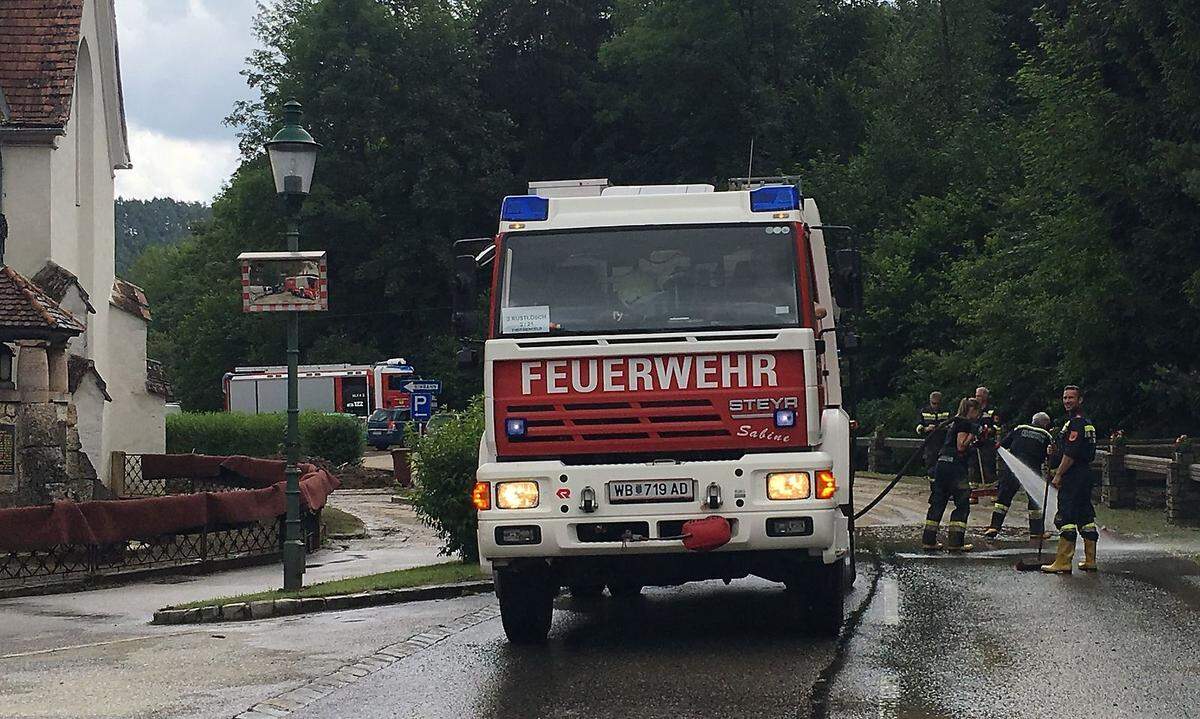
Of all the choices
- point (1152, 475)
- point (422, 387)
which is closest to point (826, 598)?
point (1152, 475)

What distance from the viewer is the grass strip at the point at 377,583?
15.9m

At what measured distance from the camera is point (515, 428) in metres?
11.1

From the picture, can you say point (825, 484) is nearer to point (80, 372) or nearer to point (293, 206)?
point (293, 206)

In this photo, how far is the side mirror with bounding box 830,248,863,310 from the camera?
39.4 ft

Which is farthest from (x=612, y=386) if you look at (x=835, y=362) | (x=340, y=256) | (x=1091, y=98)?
(x=340, y=256)

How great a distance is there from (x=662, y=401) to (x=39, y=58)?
2048cm

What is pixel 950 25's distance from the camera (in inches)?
2112

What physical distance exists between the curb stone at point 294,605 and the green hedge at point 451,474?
218cm

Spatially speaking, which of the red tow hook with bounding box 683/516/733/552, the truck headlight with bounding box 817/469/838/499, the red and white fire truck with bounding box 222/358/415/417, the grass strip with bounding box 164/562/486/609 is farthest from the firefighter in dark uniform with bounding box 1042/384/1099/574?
the red and white fire truck with bounding box 222/358/415/417

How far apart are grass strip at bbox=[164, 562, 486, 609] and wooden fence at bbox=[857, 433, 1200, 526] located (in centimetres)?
1127

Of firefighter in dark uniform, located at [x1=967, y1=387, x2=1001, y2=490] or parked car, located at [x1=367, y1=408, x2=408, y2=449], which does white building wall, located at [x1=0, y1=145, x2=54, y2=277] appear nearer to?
firefighter in dark uniform, located at [x1=967, y1=387, x2=1001, y2=490]

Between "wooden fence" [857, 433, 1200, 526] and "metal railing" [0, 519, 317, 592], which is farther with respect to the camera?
"wooden fence" [857, 433, 1200, 526]

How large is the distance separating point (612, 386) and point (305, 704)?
9.63ft

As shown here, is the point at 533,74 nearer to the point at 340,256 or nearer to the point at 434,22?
the point at 434,22
